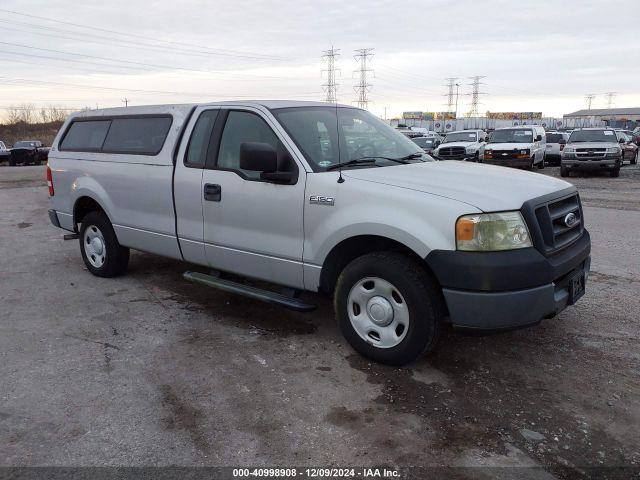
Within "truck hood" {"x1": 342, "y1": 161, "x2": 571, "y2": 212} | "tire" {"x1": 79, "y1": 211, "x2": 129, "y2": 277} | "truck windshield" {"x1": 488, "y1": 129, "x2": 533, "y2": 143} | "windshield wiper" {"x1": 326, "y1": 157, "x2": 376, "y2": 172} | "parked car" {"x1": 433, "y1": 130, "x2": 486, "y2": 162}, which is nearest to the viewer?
"truck hood" {"x1": 342, "y1": 161, "x2": 571, "y2": 212}

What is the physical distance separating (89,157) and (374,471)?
4.86 meters

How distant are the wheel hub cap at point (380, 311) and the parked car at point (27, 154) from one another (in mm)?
31834

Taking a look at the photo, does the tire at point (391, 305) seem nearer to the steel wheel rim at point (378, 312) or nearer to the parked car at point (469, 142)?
→ the steel wheel rim at point (378, 312)

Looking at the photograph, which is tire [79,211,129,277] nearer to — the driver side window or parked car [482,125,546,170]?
the driver side window

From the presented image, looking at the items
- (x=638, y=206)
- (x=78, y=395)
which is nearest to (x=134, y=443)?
(x=78, y=395)

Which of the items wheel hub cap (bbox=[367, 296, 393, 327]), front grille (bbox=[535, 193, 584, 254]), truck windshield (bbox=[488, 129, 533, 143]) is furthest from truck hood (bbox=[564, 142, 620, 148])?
wheel hub cap (bbox=[367, 296, 393, 327])

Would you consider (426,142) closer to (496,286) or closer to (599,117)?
(496,286)

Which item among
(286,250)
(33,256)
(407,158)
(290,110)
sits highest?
(290,110)

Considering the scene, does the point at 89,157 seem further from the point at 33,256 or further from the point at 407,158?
the point at 407,158

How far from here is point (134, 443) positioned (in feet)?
9.70

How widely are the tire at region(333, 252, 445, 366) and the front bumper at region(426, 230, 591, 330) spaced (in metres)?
0.15

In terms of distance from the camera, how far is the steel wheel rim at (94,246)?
19.9 ft

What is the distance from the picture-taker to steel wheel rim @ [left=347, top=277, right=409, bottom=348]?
370 centimetres

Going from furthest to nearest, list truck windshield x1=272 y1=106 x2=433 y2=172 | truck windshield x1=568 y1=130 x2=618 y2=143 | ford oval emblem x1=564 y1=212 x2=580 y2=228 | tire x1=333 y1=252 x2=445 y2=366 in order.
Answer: truck windshield x1=568 y1=130 x2=618 y2=143 → truck windshield x1=272 y1=106 x2=433 y2=172 → ford oval emblem x1=564 y1=212 x2=580 y2=228 → tire x1=333 y1=252 x2=445 y2=366
